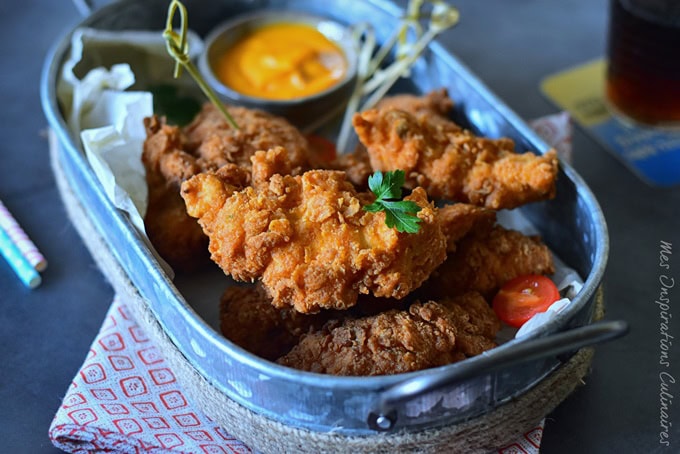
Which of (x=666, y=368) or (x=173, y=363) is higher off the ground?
(x=173, y=363)

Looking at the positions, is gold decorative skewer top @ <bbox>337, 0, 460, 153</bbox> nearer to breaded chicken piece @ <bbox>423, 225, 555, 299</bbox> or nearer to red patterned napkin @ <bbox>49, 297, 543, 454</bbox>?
breaded chicken piece @ <bbox>423, 225, 555, 299</bbox>

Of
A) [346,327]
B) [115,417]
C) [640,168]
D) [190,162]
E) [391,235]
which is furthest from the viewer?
[640,168]

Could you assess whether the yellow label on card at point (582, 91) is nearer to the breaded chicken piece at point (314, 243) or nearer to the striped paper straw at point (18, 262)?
the breaded chicken piece at point (314, 243)

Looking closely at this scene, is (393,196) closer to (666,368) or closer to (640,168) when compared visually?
(666,368)

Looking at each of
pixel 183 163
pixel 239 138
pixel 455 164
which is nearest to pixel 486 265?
pixel 455 164

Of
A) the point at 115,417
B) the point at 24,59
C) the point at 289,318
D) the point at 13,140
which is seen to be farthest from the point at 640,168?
Result: the point at 24,59

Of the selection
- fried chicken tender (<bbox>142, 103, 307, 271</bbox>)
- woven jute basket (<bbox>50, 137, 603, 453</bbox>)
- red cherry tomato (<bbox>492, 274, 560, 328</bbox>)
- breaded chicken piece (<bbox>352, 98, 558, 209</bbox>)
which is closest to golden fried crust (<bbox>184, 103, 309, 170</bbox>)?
fried chicken tender (<bbox>142, 103, 307, 271</bbox>)
